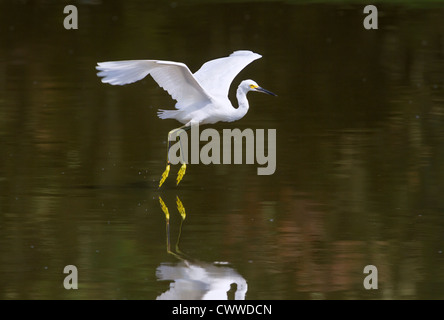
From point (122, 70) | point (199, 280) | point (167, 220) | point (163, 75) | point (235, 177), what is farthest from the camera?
point (235, 177)

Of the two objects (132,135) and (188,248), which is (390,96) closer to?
(132,135)

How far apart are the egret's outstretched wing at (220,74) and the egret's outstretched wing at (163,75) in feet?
1.42

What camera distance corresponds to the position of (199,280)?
7824mm

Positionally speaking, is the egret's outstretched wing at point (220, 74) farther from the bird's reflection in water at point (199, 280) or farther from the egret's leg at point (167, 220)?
the bird's reflection in water at point (199, 280)

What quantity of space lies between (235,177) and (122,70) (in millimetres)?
1944

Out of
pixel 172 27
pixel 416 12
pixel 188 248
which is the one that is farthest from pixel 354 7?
pixel 188 248

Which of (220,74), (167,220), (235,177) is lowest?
(167,220)

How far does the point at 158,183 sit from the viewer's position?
1104 centimetres

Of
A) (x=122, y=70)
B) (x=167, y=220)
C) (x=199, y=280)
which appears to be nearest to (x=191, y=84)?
(x=122, y=70)

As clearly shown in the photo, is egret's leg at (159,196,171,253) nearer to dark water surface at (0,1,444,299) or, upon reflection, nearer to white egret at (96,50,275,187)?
dark water surface at (0,1,444,299)

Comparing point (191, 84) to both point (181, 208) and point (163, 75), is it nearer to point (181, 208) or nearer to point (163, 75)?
point (163, 75)

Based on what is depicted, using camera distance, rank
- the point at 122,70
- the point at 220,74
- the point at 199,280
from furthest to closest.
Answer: the point at 220,74
the point at 122,70
the point at 199,280

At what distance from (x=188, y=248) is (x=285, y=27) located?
1300 cm

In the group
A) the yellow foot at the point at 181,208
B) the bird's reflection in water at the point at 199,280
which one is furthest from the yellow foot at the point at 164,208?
the bird's reflection in water at the point at 199,280
